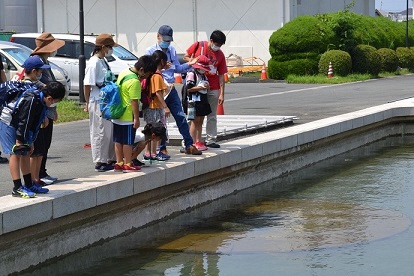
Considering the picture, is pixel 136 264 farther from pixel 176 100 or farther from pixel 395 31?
pixel 395 31

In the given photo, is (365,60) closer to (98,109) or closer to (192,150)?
(192,150)

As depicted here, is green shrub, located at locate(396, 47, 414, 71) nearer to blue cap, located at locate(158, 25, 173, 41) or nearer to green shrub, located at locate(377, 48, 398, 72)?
green shrub, located at locate(377, 48, 398, 72)

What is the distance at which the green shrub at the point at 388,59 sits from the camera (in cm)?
4219

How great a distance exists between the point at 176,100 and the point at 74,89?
1360 cm

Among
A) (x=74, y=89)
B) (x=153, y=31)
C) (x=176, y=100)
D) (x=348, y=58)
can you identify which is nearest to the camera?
(x=176, y=100)

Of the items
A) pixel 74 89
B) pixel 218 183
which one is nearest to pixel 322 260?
pixel 218 183

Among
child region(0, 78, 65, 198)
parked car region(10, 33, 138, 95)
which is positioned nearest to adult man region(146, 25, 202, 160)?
child region(0, 78, 65, 198)

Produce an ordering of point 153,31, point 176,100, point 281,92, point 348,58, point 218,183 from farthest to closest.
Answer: point 153,31 → point 348,58 → point 281,92 → point 218,183 → point 176,100

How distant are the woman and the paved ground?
242mm

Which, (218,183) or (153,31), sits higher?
(153,31)

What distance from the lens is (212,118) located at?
1280cm

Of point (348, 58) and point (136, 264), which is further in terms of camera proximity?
point (348, 58)

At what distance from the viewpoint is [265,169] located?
1425cm

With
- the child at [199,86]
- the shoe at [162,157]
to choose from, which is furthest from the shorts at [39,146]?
the child at [199,86]
